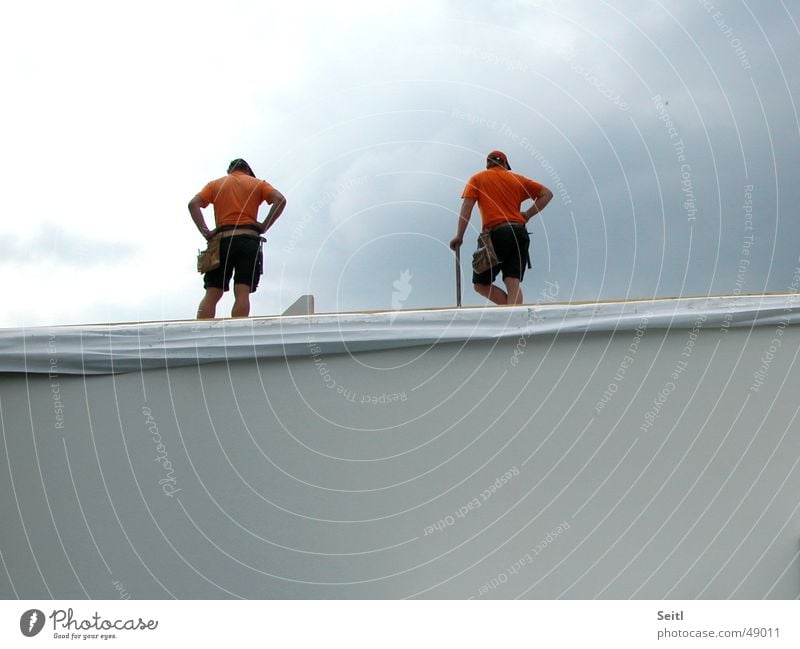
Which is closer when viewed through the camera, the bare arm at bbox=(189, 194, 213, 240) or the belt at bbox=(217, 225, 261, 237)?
the belt at bbox=(217, 225, 261, 237)

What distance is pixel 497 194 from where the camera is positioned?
5035mm

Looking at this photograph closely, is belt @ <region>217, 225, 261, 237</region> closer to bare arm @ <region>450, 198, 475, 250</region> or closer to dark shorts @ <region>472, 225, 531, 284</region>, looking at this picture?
bare arm @ <region>450, 198, 475, 250</region>

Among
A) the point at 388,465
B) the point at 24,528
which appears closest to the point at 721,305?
the point at 388,465

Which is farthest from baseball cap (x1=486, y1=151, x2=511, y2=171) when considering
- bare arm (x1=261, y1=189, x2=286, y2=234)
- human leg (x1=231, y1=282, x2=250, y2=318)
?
human leg (x1=231, y1=282, x2=250, y2=318)

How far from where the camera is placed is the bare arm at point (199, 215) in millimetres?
5086

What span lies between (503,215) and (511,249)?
0.65ft

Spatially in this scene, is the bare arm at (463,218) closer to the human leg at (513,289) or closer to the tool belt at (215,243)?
the human leg at (513,289)

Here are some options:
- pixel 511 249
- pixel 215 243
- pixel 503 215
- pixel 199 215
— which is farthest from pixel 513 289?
pixel 199 215

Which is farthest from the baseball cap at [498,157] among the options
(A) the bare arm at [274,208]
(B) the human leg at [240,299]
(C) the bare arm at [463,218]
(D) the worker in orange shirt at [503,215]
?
(B) the human leg at [240,299]

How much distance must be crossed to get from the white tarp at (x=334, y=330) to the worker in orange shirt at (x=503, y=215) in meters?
1.17

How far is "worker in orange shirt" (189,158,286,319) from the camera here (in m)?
4.92

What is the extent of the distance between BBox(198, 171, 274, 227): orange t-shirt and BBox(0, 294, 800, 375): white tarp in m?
1.31

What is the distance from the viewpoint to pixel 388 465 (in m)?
3.65

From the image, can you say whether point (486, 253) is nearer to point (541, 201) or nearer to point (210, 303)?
point (541, 201)
